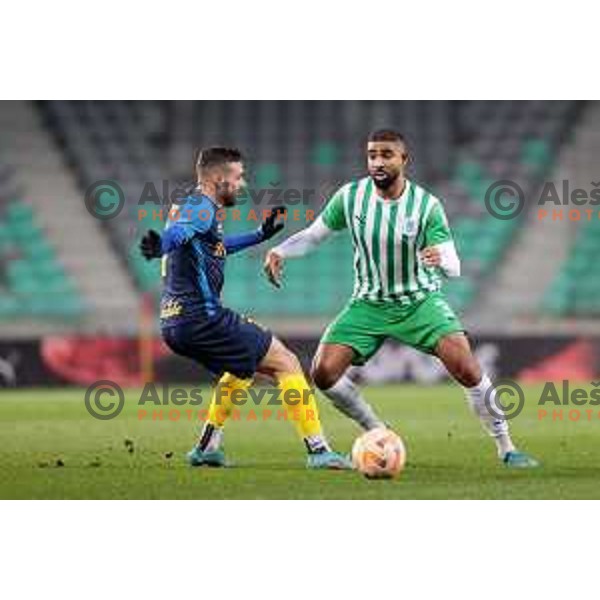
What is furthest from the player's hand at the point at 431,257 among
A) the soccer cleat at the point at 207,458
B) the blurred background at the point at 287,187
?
the blurred background at the point at 287,187

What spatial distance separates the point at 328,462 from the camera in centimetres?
793

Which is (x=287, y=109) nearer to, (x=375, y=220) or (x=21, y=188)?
(x=21, y=188)

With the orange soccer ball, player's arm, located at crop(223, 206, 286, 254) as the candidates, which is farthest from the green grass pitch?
player's arm, located at crop(223, 206, 286, 254)

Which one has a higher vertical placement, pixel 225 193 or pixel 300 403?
pixel 225 193

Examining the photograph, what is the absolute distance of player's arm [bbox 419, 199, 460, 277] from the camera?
7.56 metres

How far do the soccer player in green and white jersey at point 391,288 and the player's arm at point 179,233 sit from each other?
0.43 meters

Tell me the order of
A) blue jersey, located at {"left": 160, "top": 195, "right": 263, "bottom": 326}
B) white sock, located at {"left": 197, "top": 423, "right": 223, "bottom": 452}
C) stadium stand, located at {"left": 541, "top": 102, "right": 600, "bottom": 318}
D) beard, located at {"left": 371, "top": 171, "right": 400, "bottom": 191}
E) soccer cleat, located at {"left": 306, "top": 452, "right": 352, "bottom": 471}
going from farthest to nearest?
stadium stand, located at {"left": 541, "top": 102, "right": 600, "bottom": 318} → white sock, located at {"left": 197, "top": 423, "right": 223, "bottom": 452} → beard, located at {"left": 371, "top": 171, "right": 400, "bottom": 191} → soccer cleat, located at {"left": 306, "top": 452, "right": 352, "bottom": 471} → blue jersey, located at {"left": 160, "top": 195, "right": 263, "bottom": 326}

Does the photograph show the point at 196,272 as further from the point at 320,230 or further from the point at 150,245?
the point at 320,230

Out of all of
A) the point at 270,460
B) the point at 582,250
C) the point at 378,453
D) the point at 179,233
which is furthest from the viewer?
the point at 582,250

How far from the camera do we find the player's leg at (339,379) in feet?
26.4

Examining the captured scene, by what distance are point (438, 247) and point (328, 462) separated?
124cm

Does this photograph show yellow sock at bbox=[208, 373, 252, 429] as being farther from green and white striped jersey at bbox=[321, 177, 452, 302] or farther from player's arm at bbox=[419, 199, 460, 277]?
player's arm at bbox=[419, 199, 460, 277]

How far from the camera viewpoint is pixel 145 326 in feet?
63.7

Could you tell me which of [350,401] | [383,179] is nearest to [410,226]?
[383,179]
